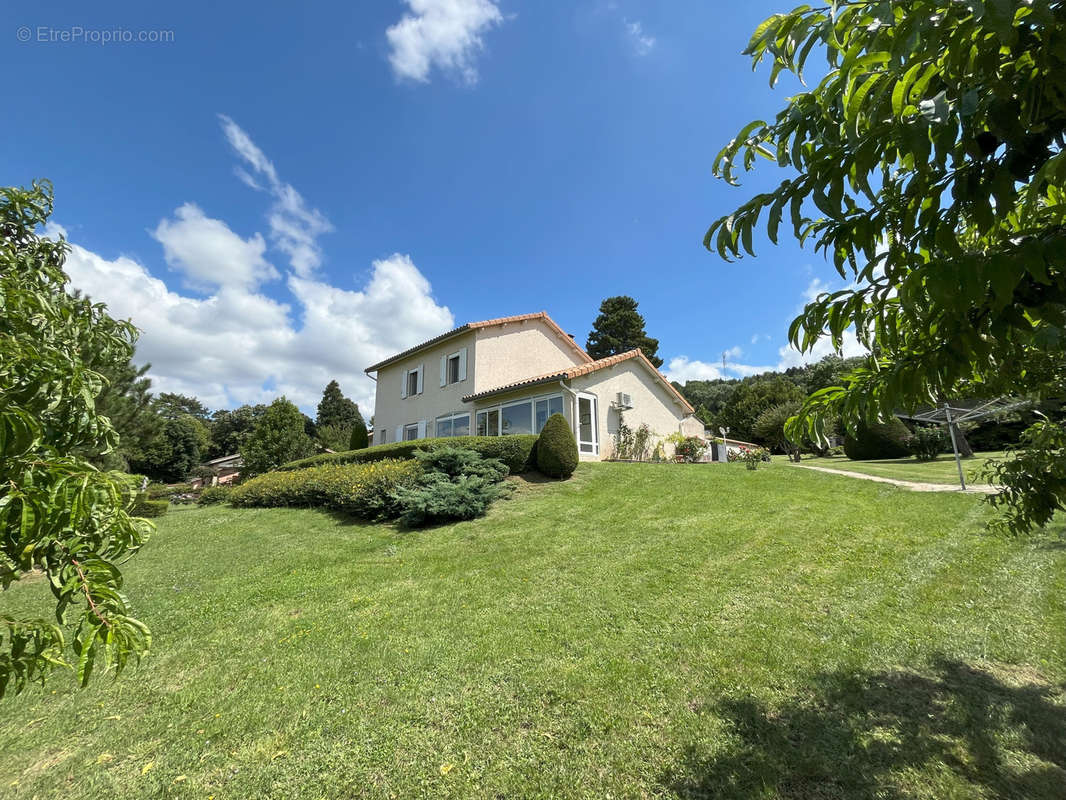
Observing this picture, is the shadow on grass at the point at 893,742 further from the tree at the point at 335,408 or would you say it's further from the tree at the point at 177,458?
the tree at the point at 335,408

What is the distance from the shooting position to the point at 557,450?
12.5 m

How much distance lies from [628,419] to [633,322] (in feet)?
68.5

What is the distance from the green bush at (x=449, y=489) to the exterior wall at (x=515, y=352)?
716 cm

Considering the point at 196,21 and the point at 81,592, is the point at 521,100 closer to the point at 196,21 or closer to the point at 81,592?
the point at 196,21

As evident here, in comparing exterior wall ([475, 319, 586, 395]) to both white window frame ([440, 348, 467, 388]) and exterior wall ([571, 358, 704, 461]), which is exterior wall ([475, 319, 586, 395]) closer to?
white window frame ([440, 348, 467, 388])

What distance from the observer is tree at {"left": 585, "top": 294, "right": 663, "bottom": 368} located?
1453 inches

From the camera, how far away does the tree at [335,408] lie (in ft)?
180

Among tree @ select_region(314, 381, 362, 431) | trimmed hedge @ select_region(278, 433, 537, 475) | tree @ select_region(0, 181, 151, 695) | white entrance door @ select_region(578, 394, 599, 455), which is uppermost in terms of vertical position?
tree @ select_region(314, 381, 362, 431)

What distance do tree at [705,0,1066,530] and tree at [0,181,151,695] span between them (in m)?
2.04

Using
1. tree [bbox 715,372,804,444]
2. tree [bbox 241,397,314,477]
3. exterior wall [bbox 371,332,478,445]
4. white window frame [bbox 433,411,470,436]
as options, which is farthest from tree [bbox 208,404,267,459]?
tree [bbox 715,372,804,444]

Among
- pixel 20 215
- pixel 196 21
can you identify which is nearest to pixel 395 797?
pixel 20 215

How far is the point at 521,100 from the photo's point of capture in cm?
919

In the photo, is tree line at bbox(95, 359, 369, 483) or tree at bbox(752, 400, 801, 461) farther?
tree at bbox(752, 400, 801, 461)

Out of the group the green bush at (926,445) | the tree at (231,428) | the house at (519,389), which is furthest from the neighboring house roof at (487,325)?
the tree at (231,428)
